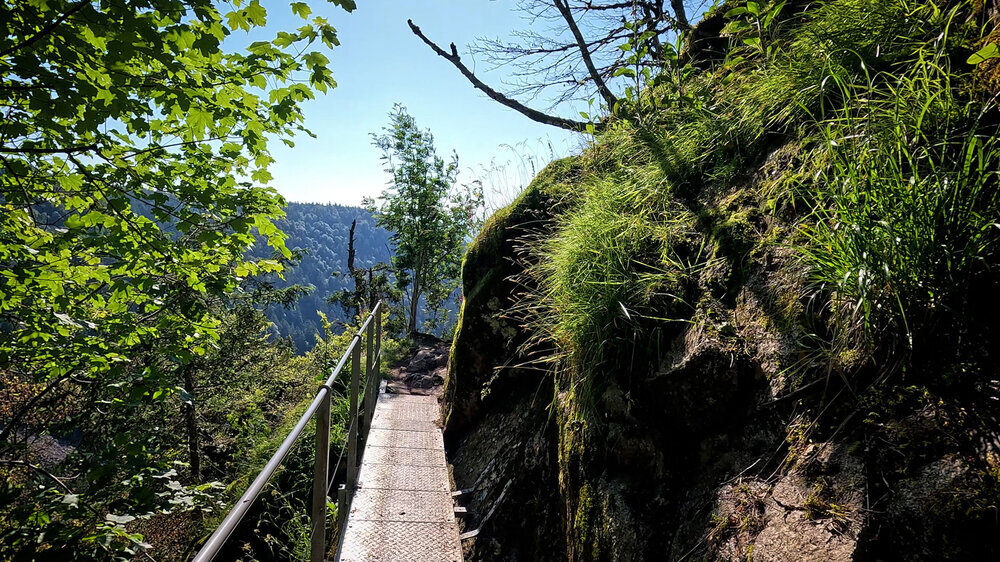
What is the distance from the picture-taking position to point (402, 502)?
3396mm

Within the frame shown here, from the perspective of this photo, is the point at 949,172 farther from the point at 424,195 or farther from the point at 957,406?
the point at 424,195

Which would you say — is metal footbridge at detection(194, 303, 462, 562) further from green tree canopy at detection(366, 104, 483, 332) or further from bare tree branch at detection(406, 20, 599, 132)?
green tree canopy at detection(366, 104, 483, 332)

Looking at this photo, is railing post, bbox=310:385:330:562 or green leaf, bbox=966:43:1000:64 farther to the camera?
railing post, bbox=310:385:330:562

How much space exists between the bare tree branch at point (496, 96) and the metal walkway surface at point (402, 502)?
395 cm

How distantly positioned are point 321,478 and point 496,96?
5341 mm

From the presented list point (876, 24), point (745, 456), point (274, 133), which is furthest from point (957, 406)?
point (274, 133)

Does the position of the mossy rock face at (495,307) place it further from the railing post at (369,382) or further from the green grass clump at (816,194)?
the green grass clump at (816,194)

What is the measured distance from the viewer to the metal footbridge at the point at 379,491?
7.05 ft

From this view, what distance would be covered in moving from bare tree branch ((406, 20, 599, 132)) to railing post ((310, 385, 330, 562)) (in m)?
4.50

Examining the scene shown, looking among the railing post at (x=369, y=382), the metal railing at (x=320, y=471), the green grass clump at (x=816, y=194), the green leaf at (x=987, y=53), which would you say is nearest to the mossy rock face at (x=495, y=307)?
the railing post at (x=369, y=382)

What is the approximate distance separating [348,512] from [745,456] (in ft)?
8.62

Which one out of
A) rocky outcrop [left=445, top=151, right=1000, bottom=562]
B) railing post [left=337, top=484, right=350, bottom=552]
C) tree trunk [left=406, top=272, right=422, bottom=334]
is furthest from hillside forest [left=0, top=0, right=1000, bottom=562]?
tree trunk [left=406, top=272, right=422, bottom=334]

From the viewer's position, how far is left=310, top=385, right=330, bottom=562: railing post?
205cm

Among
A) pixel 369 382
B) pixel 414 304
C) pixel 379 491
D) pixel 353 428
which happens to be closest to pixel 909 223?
pixel 353 428
